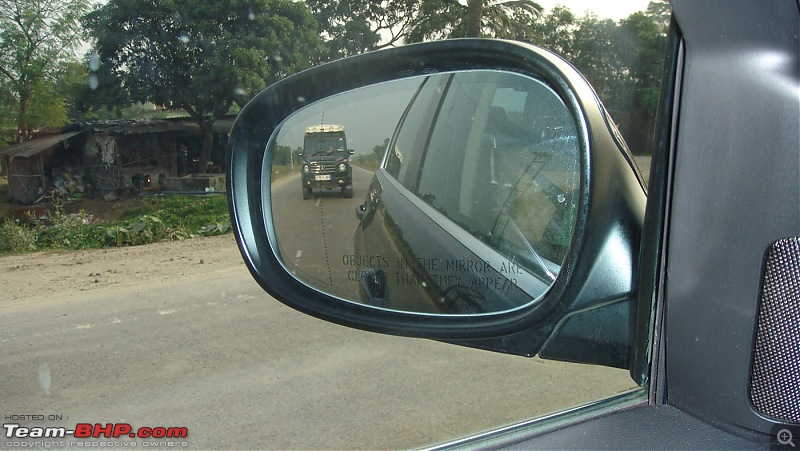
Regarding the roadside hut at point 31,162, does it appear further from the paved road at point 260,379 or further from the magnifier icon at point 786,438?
the magnifier icon at point 786,438

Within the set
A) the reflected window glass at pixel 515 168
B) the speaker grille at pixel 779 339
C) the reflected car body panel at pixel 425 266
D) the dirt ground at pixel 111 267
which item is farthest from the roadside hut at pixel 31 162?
the speaker grille at pixel 779 339

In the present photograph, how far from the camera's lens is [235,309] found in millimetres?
4543

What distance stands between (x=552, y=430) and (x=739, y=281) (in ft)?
1.81

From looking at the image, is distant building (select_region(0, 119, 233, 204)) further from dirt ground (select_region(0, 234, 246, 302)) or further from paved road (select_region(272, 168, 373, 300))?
paved road (select_region(272, 168, 373, 300))

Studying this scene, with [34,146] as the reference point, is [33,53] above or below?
above

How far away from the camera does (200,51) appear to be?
3771 mm

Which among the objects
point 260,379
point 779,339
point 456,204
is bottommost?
point 260,379

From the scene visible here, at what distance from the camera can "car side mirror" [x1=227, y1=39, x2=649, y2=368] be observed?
1.37 meters

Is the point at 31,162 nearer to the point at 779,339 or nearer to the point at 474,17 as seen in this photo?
the point at 474,17

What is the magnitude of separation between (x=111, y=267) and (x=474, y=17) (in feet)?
14.5

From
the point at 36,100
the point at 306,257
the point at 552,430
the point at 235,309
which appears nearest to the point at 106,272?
the point at 235,309

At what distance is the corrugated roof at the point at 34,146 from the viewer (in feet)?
11.3

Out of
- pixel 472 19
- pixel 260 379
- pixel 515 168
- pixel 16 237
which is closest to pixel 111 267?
pixel 16 237

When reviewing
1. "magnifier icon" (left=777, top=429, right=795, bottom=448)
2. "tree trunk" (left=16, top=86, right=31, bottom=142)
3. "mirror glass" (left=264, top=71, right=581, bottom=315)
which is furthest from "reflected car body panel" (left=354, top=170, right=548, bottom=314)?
"tree trunk" (left=16, top=86, right=31, bottom=142)
